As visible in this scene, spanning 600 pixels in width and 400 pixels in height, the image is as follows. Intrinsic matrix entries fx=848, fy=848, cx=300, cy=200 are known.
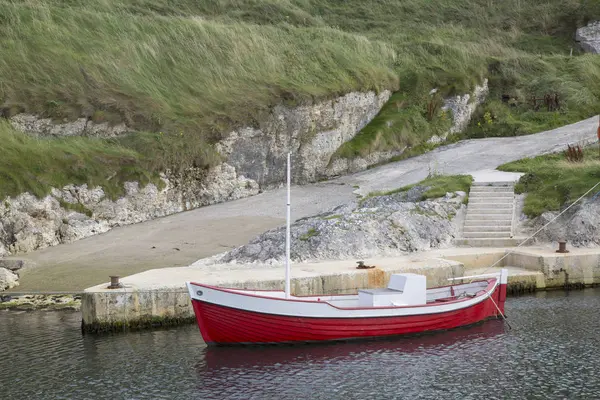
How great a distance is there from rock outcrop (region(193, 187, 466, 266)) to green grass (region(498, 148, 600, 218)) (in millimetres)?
2745

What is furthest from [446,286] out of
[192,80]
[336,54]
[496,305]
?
[336,54]

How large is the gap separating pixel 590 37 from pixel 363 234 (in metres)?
35.0

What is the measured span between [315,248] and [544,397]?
38.0 feet

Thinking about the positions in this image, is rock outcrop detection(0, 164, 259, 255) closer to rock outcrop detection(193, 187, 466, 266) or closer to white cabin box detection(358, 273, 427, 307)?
rock outcrop detection(193, 187, 466, 266)

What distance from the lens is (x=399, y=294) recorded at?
21.5 m

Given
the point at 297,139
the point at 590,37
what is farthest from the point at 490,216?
the point at 590,37

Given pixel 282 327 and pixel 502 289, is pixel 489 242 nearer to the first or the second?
pixel 502 289

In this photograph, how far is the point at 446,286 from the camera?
23.7 m

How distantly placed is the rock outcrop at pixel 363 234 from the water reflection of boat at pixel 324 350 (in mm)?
5854

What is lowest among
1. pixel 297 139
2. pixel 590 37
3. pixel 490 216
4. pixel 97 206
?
pixel 490 216

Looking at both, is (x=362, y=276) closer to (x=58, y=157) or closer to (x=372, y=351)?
(x=372, y=351)

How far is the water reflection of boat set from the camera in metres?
18.9

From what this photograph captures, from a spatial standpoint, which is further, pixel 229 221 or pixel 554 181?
pixel 229 221

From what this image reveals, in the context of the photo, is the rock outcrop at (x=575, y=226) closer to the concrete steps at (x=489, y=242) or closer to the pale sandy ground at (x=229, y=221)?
the concrete steps at (x=489, y=242)
